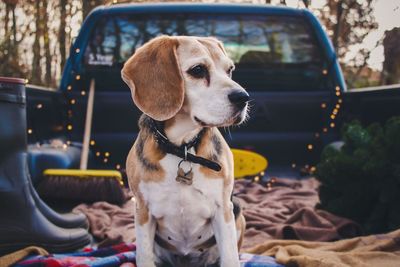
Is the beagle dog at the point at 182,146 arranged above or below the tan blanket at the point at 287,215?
above

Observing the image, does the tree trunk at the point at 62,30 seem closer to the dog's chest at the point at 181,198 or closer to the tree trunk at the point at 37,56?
the tree trunk at the point at 37,56

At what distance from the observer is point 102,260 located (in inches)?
88.2

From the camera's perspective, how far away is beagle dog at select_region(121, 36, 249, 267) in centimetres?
190

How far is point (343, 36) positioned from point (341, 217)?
7.41m

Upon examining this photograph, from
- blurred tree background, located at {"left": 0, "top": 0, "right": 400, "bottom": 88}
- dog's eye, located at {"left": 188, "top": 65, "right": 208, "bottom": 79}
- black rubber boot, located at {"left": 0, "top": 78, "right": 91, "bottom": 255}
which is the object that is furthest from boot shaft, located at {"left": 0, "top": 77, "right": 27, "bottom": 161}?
blurred tree background, located at {"left": 0, "top": 0, "right": 400, "bottom": 88}

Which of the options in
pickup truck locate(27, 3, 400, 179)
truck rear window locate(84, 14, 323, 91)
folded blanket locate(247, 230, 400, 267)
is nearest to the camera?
folded blanket locate(247, 230, 400, 267)

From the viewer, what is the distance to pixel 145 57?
199 cm

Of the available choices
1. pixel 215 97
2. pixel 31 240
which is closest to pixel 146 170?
pixel 215 97

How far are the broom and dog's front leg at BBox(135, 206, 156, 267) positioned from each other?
169cm

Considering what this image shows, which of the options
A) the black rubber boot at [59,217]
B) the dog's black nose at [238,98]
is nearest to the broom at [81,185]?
the black rubber boot at [59,217]

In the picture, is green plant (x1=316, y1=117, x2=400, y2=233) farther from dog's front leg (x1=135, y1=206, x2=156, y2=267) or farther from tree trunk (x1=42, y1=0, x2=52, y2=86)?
tree trunk (x1=42, y1=0, x2=52, y2=86)

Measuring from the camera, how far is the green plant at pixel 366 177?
285cm

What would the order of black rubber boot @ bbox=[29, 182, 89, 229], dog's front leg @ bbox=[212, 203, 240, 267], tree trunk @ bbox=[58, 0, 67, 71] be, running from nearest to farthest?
dog's front leg @ bbox=[212, 203, 240, 267], black rubber boot @ bbox=[29, 182, 89, 229], tree trunk @ bbox=[58, 0, 67, 71]

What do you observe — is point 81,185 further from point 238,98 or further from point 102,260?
point 238,98
